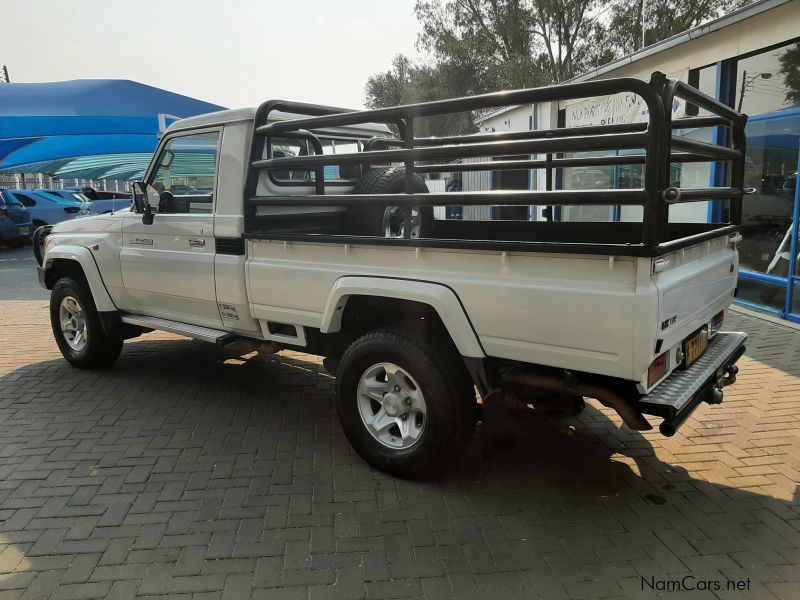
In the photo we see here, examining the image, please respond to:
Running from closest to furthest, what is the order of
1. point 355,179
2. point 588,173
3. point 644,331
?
point 644,331 < point 355,179 < point 588,173

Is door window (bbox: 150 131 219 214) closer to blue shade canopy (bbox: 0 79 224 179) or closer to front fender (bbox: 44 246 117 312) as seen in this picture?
front fender (bbox: 44 246 117 312)

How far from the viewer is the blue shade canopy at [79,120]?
462 inches

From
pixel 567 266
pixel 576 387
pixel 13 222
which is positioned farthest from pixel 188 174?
pixel 13 222

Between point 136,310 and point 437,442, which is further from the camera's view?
point 136,310

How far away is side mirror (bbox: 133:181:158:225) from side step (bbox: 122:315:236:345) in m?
0.82

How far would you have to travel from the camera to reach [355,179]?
5.11 meters

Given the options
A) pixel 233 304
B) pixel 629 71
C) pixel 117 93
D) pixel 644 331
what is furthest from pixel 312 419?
pixel 117 93

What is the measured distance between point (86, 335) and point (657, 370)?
4.87 meters

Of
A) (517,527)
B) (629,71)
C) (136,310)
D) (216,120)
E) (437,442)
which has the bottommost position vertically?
(517,527)

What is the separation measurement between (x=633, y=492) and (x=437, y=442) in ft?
3.79

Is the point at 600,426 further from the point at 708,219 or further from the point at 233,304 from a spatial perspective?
the point at 708,219

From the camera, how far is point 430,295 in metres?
3.08

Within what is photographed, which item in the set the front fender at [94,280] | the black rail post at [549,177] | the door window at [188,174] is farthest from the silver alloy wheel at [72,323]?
the black rail post at [549,177]

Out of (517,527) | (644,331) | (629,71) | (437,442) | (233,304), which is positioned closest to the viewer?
(644,331)
